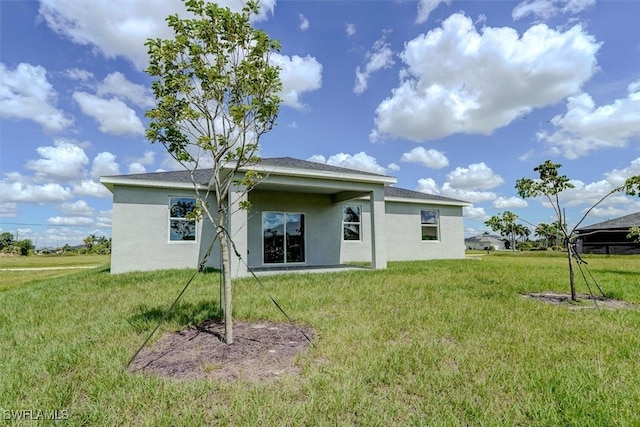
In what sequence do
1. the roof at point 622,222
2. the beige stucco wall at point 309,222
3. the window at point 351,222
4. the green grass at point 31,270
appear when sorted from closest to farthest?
the green grass at point 31,270 < the beige stucco wall at point 309,222 < the window at point 351,222 < the roof at point 622,222

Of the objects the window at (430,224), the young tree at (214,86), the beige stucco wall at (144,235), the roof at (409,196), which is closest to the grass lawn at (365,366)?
the young tree at (214,86)

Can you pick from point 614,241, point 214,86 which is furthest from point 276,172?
point 614,241

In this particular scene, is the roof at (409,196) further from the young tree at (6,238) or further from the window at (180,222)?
the young tree at (6,238)

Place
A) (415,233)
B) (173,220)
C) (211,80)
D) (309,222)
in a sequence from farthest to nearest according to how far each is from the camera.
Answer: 1. (415,233)
2. (309,222)
3. (173,220)
4. (211,80)

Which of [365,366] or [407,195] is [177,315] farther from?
[407,195]

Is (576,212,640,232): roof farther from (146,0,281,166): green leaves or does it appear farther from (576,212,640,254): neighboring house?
(146,0,281,166): green leaves

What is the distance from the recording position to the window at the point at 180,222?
12961 millimetres

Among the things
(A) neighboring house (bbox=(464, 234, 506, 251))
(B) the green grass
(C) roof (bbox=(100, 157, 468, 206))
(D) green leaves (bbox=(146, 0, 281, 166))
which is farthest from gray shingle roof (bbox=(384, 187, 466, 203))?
(A) neighboring house (bbox=(464, 234, 506, 251))

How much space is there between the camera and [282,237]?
46.7 ft

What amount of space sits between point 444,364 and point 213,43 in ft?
16.5

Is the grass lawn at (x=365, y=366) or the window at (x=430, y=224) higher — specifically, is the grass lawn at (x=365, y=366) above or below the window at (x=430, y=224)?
below

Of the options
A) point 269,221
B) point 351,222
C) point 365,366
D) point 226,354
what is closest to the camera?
point 365,366

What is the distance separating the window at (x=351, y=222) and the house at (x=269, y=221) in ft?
0.16

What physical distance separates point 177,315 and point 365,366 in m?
3.82
